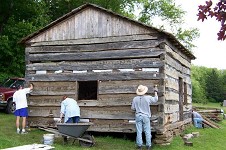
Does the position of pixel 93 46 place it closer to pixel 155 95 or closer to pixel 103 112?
pixel 103 112

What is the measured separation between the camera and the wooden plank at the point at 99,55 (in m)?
12.5

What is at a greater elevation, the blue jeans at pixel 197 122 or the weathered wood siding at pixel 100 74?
the weathered wood siding at pixel 100 74

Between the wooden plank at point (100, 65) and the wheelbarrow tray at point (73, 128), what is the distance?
318 cm

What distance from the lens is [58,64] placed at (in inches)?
548

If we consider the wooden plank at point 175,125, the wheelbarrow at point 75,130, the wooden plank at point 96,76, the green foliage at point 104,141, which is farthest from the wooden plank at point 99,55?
the wheelbarrow at point 75,130

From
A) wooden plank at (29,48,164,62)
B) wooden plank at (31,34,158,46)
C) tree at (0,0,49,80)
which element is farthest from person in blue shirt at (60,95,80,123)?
tree at (0,0,49,80)

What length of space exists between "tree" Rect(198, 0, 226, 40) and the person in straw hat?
837 centimetres

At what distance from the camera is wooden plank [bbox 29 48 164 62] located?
40.9 feet

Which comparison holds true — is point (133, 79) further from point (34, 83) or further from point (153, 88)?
point (34, 83)

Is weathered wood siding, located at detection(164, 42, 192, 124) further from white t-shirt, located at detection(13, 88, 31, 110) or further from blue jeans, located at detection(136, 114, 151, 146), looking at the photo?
white t-shirt, located at detection(13, 88, 31, 110)

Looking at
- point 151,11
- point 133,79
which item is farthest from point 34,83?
point 151,11

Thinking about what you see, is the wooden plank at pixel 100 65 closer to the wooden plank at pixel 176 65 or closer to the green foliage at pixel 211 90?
the wooden plank at pixel 176 65

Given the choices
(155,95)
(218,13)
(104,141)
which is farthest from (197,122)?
(218,13)

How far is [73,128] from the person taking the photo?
1052cm
